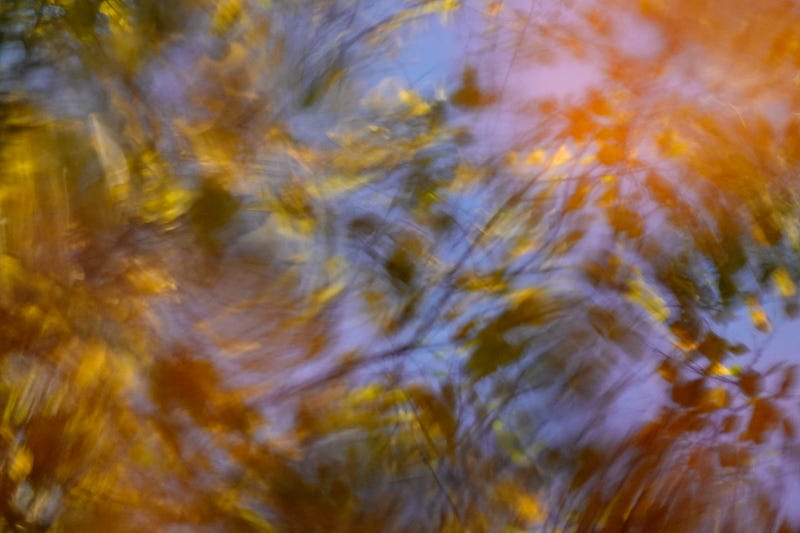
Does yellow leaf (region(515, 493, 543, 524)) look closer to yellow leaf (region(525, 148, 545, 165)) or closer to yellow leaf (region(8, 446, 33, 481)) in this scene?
yellow leaf (region(525, 148, 545, 165))

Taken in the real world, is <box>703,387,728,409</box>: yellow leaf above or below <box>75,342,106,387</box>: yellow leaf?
above

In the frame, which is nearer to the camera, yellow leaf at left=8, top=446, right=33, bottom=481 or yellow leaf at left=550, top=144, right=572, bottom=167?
yellow leaf at left=8, top=446, right=33, bottom=481

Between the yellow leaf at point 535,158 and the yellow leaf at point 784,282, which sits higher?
the yellow leaf at point 535,158

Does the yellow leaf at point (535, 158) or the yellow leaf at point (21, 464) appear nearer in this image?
the yellow leaf at point (21, 464)

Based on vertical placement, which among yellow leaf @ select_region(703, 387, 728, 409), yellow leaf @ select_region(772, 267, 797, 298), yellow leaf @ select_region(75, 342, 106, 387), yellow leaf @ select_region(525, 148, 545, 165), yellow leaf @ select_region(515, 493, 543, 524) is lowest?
yellow leaf @ select_region(515, 493, 543, 524)

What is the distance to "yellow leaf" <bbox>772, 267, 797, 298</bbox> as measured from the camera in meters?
1.18

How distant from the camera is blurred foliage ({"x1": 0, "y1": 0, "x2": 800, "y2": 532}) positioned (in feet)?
3.61

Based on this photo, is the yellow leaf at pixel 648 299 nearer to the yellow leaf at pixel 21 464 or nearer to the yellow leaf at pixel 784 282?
the yellow leaf at pixel 784 282

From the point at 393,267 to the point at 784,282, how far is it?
54 centimetres

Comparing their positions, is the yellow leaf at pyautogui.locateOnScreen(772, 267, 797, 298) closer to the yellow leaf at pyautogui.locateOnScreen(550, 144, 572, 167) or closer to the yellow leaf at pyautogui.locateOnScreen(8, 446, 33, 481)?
the yellow leaf at pyautogui.locateOnScreen(550, 144, 572, 167)

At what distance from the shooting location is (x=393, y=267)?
1.17 metres

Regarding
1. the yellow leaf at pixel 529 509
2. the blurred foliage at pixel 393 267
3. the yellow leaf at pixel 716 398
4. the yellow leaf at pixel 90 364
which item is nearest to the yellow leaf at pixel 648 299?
the blurred foliage at pixel 393 267

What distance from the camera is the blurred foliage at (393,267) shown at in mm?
1100

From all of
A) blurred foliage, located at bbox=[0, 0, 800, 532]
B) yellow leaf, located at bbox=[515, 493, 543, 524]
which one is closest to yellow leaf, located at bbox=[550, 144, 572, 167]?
blurred foliage, located at bbox=[0, 0, 800, 532]
